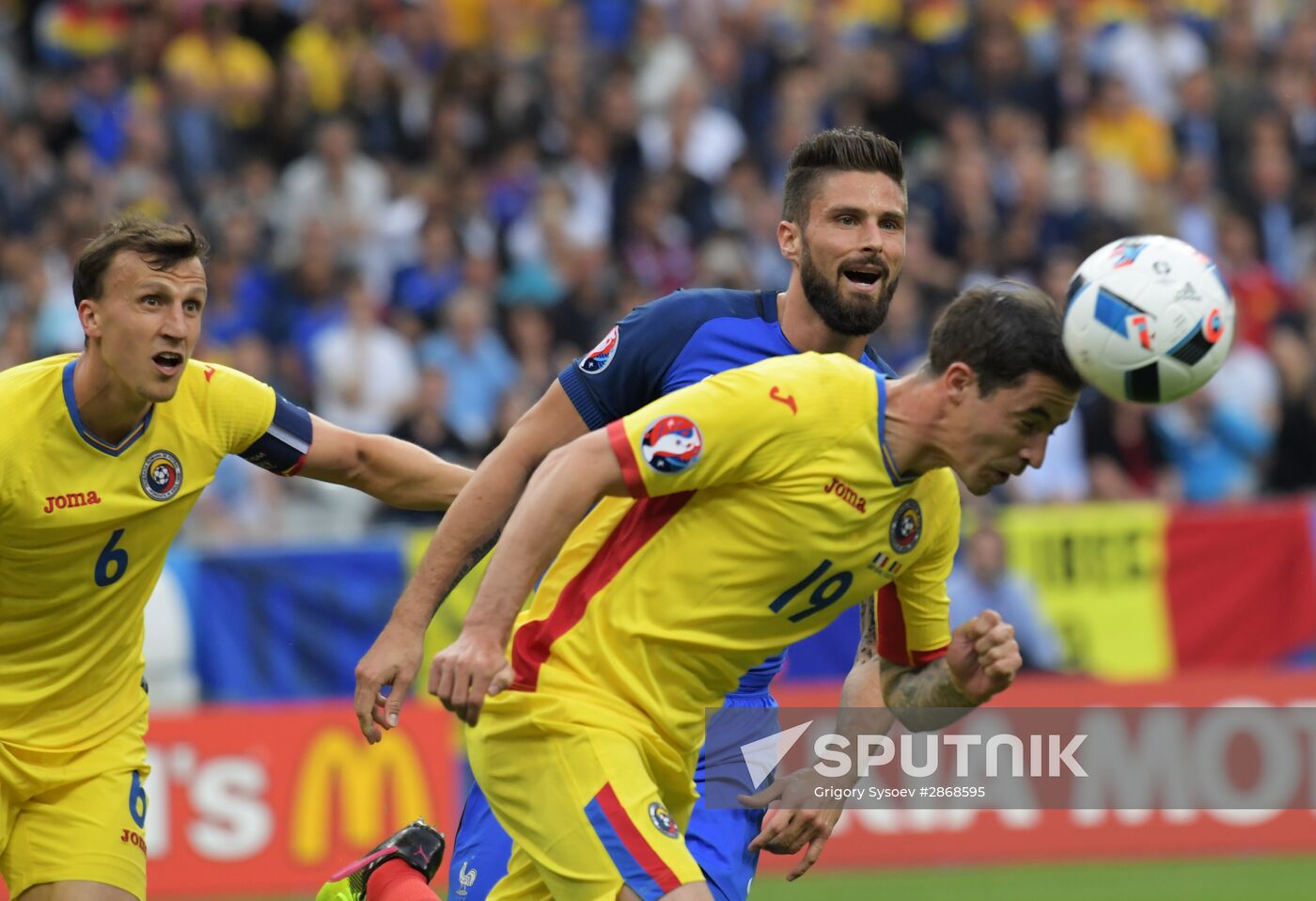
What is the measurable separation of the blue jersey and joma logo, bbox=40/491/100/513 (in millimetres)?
1531

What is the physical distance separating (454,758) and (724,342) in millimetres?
5929

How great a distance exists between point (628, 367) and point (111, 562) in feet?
5.86

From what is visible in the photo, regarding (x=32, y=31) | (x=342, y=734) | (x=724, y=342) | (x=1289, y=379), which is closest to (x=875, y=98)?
(x=1289, y=379)

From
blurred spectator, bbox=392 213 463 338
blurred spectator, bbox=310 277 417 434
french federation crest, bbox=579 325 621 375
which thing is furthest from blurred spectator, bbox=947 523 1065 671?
french federation crest, bbox=579 325 621 375

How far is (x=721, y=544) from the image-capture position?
5.57 meters

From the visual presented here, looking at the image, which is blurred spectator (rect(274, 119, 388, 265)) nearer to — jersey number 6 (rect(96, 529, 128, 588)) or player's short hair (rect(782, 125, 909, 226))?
jersey number 6 (rect(96, 529, 128, 588))

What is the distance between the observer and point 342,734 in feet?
38.8

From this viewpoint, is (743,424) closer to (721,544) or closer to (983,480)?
(721,544)

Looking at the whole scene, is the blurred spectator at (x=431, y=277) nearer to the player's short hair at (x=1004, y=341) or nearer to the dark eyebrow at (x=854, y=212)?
the dark eyebrow at (x=854, y=212)

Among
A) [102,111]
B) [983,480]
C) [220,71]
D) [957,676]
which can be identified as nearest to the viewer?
[983,480]

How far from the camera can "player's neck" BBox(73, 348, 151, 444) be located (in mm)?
6523

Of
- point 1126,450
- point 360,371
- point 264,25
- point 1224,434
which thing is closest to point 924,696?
A: point 360,371

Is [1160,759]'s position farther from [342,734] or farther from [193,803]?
[193,803]

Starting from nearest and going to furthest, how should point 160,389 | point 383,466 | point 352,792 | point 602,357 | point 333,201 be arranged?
point 160,389 → point 602,357 → point 383,466 → point 352,792 → point 333,201
